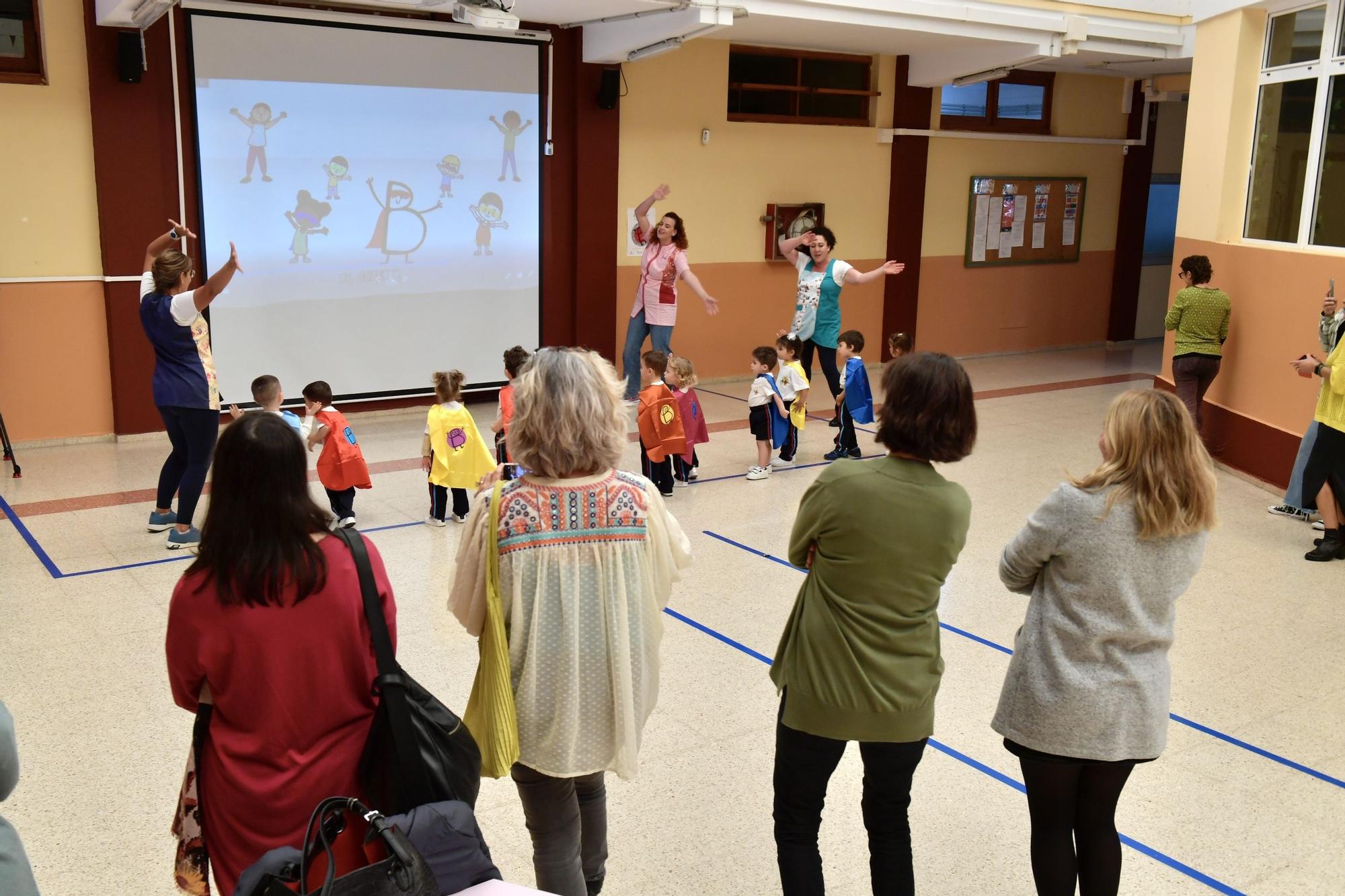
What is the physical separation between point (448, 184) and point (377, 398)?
65.6 inches

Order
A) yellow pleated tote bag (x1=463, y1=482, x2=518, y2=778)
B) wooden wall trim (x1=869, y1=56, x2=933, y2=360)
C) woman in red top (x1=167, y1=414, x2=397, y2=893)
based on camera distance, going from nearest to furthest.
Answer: woman in red top (x1=167, y1=414, x2=397, y2=893) → yellow pleated tote bag (x1=463, y1=482, x2=518, y2=778) → wooden wall trim (x1=869, y1=56, x2=933, y2=360)

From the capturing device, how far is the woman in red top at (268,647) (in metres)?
1.96

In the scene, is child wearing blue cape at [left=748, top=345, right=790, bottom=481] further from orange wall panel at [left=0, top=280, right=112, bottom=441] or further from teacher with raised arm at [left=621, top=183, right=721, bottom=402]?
orange wall panel at [left=0, top=280, right=112, bottom=441]

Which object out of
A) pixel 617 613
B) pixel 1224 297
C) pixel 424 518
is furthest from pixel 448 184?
pixel 617 613

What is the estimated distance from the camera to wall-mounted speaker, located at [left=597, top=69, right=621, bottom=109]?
9.03 metres

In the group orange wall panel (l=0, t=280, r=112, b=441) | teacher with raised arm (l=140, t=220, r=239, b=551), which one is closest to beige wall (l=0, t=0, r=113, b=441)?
orange wall panel (l=0, t=280, r=112, b=441)

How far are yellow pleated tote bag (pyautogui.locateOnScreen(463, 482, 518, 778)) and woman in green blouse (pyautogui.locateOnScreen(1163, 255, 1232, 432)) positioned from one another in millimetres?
6219

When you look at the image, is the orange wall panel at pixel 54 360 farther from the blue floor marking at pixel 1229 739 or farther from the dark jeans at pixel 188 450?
the blue floor marking at pixel 1229 739

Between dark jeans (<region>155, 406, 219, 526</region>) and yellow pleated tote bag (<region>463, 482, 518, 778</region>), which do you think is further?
dark jeans (<region>155, 406, 219, 526</region>)

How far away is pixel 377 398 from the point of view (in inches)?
342

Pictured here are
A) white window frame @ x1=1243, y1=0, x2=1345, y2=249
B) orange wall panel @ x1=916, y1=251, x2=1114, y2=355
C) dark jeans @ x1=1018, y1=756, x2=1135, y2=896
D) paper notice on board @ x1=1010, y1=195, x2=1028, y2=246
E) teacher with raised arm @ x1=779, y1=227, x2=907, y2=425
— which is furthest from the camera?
paper notice on board @ x1=1010, y1=195, x2=1028, y2=246

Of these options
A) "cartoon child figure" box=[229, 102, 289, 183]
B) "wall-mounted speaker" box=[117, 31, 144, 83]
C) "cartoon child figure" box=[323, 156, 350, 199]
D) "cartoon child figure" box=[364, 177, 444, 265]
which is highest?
"wall-mounted speaker" box=[117, 31, 144, 83]

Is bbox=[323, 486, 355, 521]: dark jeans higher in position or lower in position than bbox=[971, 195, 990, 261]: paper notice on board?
lower

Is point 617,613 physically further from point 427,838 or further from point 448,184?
point 448,184
